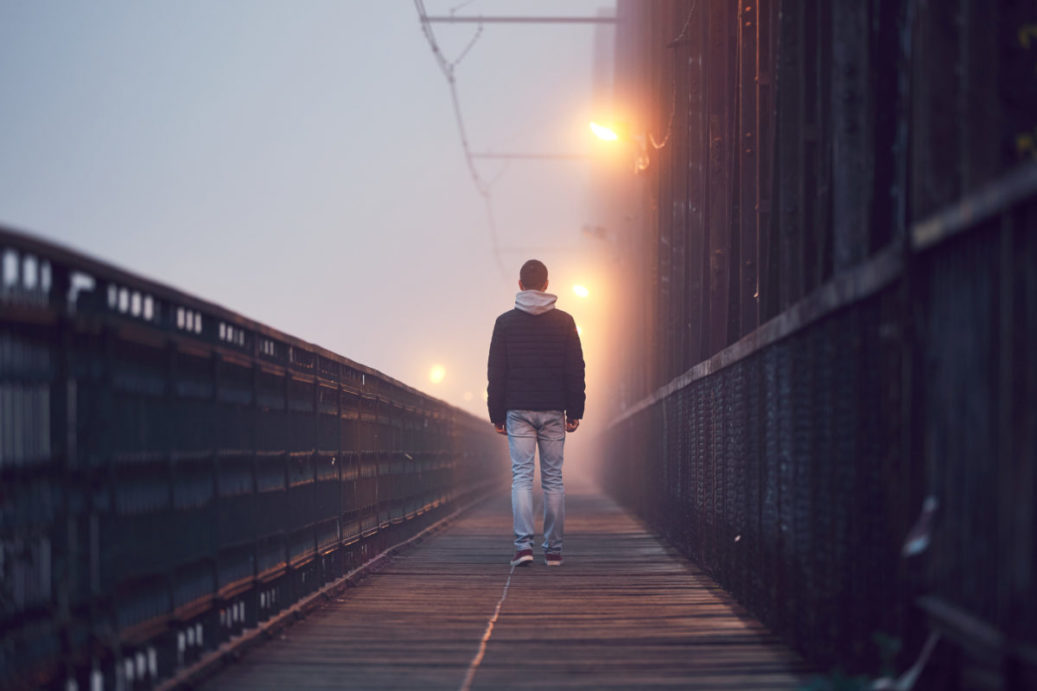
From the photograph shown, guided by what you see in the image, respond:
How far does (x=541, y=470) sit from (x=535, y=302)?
1.21 m

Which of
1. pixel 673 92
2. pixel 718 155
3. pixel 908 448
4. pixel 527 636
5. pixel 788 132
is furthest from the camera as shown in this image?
pixel 673 92

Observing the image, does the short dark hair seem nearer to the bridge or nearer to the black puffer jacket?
the black puffer jacket

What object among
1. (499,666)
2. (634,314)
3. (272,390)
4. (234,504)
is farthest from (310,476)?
(634,314)

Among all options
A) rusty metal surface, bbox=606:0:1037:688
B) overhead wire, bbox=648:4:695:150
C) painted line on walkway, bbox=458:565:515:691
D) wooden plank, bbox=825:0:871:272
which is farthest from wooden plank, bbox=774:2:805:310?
overhead wire, bbox=648:4:695:150

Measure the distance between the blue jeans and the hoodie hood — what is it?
73 cm

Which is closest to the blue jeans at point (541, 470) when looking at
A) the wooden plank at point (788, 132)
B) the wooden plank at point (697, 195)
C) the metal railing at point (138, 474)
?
the wooden plank at point (697, 195)

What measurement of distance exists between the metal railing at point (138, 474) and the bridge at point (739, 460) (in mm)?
14

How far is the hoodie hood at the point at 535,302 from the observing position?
9.47m

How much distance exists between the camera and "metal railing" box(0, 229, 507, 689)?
11.1ft

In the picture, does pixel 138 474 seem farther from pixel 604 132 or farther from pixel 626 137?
pixel 604 132

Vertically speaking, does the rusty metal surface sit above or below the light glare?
below

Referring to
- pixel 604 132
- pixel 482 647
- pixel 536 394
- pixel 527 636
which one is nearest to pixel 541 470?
pixel 536 394

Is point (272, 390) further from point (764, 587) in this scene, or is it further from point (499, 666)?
point (764, 587)

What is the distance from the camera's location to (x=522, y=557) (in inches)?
364
